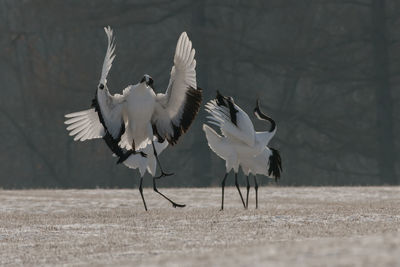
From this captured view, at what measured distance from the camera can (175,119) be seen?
14.1 meters

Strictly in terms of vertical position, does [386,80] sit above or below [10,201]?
above

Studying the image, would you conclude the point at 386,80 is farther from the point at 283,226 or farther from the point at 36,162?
the point at 283,226

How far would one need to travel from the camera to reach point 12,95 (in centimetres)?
4169

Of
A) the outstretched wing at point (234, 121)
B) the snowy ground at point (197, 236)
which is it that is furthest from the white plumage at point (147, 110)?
the snowy ground at point (197, 236)

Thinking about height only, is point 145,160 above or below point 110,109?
below

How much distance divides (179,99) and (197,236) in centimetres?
382

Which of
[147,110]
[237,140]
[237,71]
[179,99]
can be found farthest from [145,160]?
[237,71]

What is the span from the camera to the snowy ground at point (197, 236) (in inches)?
282

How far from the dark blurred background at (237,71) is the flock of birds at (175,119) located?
20219mm

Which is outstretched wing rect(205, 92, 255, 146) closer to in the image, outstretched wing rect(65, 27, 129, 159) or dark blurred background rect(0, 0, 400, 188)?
outstretched wing rect(65, 27, 129, 159)

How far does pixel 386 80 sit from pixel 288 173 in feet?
18.0

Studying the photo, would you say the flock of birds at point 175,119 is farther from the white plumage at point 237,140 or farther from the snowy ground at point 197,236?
the snowy ground at point 197,236

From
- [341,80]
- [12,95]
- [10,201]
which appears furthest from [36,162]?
[10,201]

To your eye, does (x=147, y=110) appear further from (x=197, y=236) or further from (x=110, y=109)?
(x=197, y=236)
